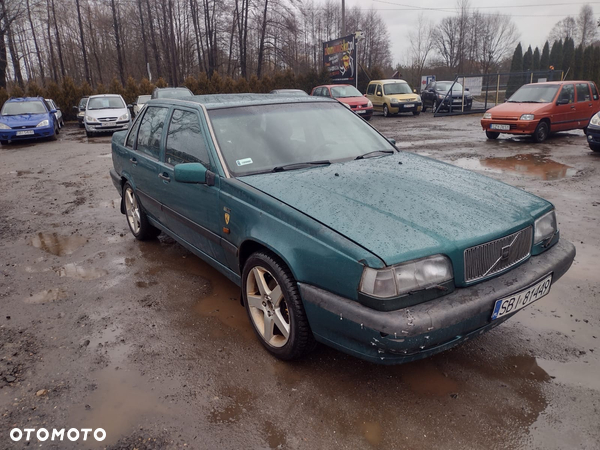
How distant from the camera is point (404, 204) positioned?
2.69 metres

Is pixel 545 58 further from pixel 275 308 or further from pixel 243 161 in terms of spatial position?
pixel 275 308

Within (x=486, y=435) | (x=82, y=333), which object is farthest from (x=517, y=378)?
(x=82, y=333)

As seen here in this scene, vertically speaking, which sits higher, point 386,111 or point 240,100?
point 240,100

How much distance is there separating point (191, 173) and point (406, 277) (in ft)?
5.65

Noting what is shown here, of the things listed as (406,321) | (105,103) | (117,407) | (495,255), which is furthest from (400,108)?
(117,407)

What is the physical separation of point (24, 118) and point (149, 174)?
14268 millimetres

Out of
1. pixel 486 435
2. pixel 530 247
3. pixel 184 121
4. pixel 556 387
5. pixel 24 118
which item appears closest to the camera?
pixel 486 435

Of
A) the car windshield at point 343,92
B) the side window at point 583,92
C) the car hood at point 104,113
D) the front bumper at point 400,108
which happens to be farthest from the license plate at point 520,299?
the front bumper at point 400,108

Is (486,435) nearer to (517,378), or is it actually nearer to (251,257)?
(517,378)

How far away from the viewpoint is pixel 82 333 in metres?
3.37

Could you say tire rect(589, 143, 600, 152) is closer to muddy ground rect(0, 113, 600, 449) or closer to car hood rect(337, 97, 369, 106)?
muddy ground rect(0, 113, 600, 449)

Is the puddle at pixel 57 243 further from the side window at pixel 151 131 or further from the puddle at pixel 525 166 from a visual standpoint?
the puddle at pixel 525 166

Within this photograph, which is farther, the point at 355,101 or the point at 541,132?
the point at 355,101

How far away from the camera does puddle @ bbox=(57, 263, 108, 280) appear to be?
4.41 meters
